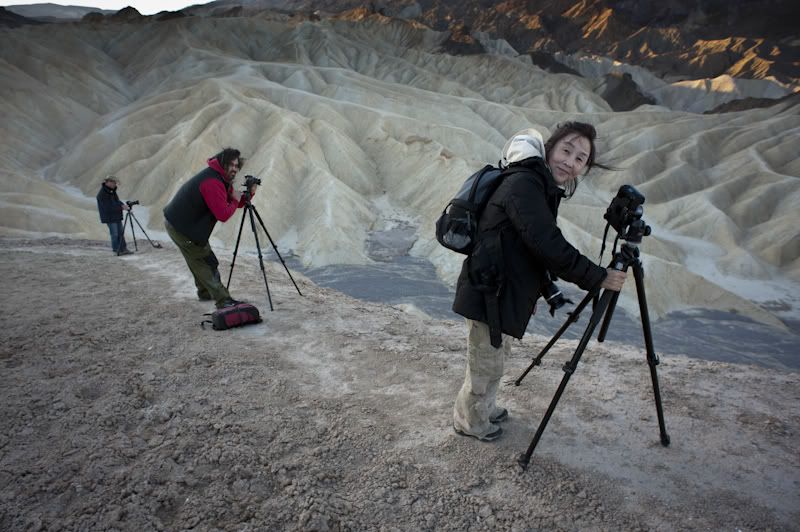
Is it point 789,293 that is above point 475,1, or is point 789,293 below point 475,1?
below

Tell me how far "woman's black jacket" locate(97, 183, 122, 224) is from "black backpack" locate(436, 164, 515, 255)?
1031cm

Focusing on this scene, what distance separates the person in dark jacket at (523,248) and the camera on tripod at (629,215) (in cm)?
30

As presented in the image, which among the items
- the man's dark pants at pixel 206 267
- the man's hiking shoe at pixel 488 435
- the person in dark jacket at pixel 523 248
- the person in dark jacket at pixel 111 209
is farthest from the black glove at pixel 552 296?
the person in dark jacket at pixel 111 209

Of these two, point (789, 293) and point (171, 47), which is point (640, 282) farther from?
point (171, 47)

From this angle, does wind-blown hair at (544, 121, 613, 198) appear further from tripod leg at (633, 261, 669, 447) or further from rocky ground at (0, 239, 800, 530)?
rocky ground at (0, 239, 800, 530)

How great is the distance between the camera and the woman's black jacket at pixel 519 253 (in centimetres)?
268

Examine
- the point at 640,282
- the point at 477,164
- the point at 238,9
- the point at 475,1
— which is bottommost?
the point at 640,282

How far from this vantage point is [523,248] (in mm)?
2854

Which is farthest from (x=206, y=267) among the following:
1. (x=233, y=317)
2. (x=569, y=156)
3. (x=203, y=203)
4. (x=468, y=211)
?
(x=569, y=156)

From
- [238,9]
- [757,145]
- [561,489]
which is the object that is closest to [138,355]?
[561,489]

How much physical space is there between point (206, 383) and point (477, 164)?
98.6 ft

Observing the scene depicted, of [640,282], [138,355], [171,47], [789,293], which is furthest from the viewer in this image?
[171,47]

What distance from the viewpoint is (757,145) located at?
39625 mm

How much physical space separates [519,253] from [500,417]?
5.48 ft
